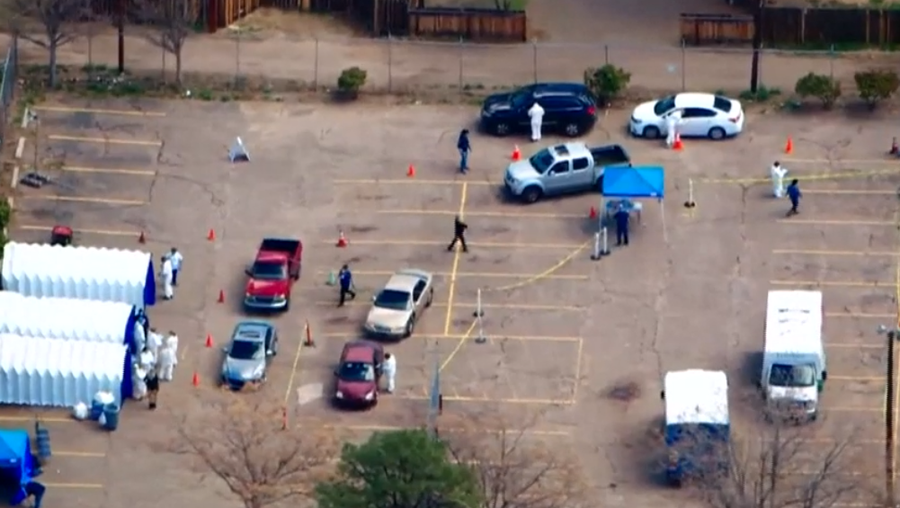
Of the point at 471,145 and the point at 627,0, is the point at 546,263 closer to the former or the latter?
the point at 471,145

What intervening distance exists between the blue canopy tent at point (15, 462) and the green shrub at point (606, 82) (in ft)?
81.8

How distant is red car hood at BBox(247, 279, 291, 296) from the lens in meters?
88.5

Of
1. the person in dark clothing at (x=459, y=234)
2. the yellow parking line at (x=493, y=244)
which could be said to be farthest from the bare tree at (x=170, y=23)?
the person in dark clothing at (x=459, y=234)

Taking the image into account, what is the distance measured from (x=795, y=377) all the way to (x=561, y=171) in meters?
12.5

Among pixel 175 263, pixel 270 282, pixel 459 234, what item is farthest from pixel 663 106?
pixel 175 263

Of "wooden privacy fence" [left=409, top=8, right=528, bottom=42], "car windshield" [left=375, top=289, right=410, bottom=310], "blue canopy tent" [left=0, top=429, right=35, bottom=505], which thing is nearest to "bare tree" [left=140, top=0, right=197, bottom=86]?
"wooden privacy fence" [left=409, top=8, right=528, bottom=42]

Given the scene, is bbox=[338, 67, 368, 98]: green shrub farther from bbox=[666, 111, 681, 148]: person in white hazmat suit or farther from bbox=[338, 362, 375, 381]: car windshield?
bbox=[338, 362, 375, 381]: car windshield

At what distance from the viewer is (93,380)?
278ft

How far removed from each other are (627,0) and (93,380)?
96.3 ft

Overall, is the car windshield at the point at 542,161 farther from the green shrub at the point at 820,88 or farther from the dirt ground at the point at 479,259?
the green shrub at the point at 820,88

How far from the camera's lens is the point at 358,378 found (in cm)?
8444

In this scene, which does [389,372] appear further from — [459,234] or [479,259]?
[459,234]

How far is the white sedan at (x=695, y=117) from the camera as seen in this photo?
319 ft

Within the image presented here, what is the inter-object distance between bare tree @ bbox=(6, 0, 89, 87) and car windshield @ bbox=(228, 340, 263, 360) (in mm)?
17261
